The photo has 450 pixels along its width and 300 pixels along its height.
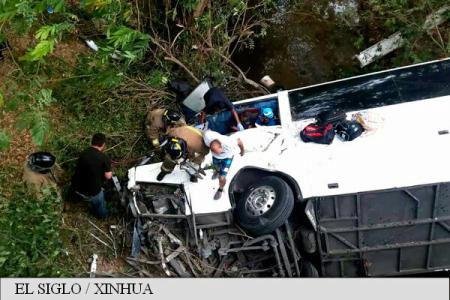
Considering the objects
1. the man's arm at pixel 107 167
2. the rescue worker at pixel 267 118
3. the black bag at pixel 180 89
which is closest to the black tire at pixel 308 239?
the rescue worker at pixel 267 118

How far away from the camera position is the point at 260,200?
560cm

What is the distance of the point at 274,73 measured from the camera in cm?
852

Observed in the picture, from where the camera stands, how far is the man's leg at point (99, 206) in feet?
20.7

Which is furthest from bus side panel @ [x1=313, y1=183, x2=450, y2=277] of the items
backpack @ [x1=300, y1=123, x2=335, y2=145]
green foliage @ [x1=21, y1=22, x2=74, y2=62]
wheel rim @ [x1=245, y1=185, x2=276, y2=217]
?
green foliage @ [x1=21, y1=22, x2=74, y2=62]

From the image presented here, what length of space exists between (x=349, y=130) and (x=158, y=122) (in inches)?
97.2

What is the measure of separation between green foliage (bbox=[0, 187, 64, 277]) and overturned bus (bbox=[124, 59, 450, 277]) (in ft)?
2.93

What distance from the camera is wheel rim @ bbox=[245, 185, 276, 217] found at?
554cm

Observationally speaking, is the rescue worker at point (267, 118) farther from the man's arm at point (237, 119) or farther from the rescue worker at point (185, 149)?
the rescue worker at point (185, 149)

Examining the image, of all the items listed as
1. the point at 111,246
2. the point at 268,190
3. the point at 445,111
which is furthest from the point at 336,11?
the point at 111,246

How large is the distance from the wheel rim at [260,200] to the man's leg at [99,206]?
5.84ft

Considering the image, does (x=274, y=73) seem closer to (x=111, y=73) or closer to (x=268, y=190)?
(x=111, y=73)

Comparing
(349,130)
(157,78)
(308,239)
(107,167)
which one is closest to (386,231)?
(308,239)

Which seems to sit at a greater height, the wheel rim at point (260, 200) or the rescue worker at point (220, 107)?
the rescue worker at point (220, 107)

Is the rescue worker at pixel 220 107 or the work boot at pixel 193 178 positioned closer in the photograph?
the work boot at pixel 193 178
